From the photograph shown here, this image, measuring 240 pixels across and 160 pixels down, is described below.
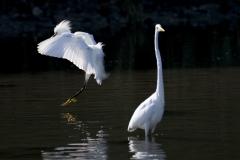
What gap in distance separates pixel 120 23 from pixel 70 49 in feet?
100

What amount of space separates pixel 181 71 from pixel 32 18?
1016 inches

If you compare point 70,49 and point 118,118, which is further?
point 70,49

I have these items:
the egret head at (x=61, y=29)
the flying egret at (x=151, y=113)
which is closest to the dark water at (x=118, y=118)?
the flying egret at (x=151, y=113)

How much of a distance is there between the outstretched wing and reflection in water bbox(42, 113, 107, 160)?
2.35 meters

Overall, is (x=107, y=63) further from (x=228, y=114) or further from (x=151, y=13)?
(x=151, y=13)

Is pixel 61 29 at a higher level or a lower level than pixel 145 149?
higher

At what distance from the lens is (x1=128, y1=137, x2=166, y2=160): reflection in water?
949cm

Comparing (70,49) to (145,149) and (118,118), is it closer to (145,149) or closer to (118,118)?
(118,118)

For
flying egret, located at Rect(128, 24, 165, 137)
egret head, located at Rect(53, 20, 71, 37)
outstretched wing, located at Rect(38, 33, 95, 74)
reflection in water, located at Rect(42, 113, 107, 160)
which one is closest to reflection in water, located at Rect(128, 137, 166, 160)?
flying egret, located at Rect(128, 24, 165, 137)

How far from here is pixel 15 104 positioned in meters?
14.4

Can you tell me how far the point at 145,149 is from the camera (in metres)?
9.98

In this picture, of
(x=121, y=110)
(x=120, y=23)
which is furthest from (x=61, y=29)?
(x=120, y=23)

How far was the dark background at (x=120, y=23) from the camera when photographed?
2758 cm

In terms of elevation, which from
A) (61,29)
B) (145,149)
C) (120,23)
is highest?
(120,23)
